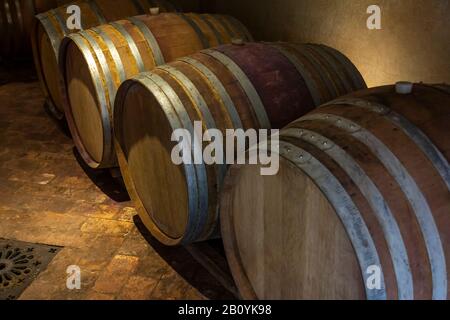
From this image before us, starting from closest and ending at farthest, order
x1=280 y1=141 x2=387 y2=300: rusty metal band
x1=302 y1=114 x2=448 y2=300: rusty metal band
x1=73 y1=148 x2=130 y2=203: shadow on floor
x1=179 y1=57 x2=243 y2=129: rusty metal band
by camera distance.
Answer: x1=280 y1=141 x2=387 y2=300: rusty metal band, x1=302 y1=114 x2=448 y2=300: rusty metal band, x1=179 y1=57 x2=243 y2=129: rusty metal band, x1=73 y1=148 x2=130 y2=203: shadow on floor

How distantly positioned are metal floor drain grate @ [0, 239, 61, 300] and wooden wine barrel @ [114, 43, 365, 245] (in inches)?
26.7

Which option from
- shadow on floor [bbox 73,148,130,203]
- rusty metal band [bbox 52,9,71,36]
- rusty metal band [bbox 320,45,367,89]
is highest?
rusty metal band [bbox 52,9,71,36]

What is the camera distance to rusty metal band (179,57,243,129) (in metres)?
2.57

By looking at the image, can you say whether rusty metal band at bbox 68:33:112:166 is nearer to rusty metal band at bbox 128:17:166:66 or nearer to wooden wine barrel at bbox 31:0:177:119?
rusty metal band at bbox 128:17:166:66

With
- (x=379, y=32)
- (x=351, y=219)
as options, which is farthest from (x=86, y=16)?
(x=351, y=219)

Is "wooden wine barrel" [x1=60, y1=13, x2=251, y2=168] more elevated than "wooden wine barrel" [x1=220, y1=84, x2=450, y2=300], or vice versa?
"wooden wine barrel" [x1=60, y1=13, x2=251, y2=168]

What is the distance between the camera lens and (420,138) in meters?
1.93

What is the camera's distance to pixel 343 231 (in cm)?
176

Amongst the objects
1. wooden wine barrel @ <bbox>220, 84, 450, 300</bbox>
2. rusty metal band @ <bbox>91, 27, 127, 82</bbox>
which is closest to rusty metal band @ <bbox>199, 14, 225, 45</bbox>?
rusty metal band @ <bbox>91, 27, 127, 82</bbox>

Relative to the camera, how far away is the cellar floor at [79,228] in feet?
9.42

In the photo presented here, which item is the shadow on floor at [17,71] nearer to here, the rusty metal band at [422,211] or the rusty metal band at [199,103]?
the rusty metal band at [199,103]

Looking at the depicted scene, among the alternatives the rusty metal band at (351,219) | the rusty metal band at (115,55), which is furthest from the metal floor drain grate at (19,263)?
the rusty metal band at (351,219)

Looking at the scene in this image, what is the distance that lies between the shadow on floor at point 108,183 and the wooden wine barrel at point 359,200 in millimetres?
1755
